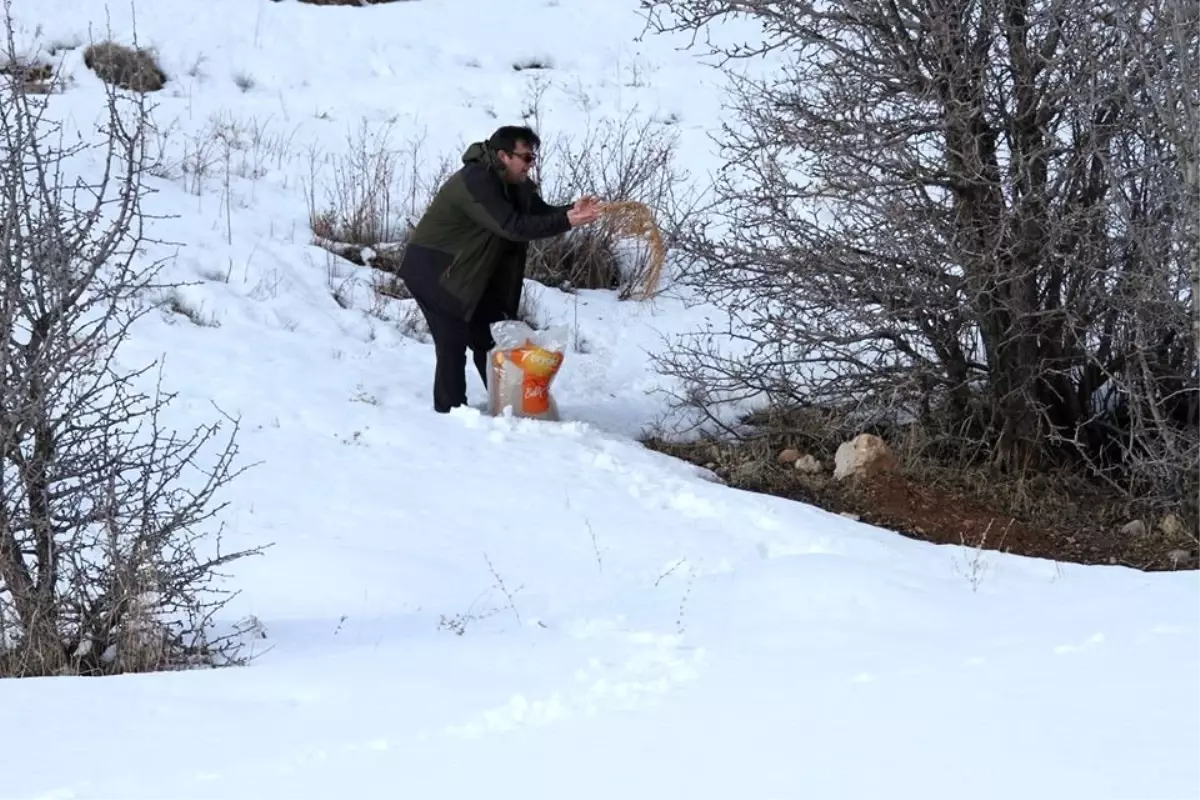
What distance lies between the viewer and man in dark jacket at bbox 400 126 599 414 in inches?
271

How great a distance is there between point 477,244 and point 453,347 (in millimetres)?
502

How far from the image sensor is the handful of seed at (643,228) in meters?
7.58

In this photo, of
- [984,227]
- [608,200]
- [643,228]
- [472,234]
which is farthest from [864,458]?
[608,200]

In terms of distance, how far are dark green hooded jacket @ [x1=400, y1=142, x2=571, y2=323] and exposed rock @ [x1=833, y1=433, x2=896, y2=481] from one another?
5.39 feet

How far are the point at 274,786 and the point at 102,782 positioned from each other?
0.37 m

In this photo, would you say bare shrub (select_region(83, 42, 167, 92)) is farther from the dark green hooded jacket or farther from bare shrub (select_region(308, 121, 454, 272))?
the dark green hooded jacket

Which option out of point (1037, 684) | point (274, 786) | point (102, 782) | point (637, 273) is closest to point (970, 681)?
point (1037, 684)

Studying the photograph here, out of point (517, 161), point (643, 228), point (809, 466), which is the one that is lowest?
point (809, 466)

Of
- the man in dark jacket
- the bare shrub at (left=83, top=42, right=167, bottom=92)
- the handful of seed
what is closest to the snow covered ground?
the handful of seed

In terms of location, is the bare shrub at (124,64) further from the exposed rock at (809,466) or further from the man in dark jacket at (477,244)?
the exposed rock at (809,466)

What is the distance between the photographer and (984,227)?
6.39 m

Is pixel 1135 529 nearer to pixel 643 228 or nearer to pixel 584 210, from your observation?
pixel 584 210

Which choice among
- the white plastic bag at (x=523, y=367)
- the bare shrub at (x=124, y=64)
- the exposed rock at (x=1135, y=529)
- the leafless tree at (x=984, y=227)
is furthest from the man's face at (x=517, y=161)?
the bare shrub at (x=124, y=64)

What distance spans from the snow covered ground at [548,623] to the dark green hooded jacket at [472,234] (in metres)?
0.60
